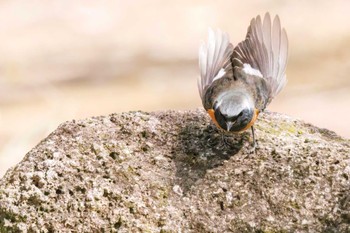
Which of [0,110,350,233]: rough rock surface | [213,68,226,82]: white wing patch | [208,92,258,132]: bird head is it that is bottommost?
[0,110,350,233]: rough rock surface

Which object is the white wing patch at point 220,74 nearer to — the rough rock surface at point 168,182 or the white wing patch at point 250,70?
the white wing patch at point 250,70

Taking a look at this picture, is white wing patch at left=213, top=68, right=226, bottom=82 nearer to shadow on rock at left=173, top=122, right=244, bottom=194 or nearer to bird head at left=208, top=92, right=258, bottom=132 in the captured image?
bird head at left=208, top=92, right=258, bottom=132

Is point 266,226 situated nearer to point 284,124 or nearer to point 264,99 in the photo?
Answer: point 284,124

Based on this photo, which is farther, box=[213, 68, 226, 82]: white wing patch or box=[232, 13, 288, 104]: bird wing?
box=[232, 13, 288, 104]: bird wing

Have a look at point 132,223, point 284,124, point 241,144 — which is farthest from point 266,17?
point 132,223

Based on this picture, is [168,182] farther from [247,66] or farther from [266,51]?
[266,51]

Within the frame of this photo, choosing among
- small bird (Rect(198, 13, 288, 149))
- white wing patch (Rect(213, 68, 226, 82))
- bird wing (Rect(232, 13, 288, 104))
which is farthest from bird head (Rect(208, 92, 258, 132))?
bird wing (Rect(232, 13, 288, 104))

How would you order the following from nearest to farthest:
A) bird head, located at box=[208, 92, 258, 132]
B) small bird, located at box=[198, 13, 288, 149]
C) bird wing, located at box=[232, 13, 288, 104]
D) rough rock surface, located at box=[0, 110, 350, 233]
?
rough rock surface, located at box=[0, 110, 350, 233] → bird head, located at box=[208, 92, 258, 132] → small bird, located at box=[198, 13, 288, 149] → bird wing, located at box=[232, 13, 288, 104]
